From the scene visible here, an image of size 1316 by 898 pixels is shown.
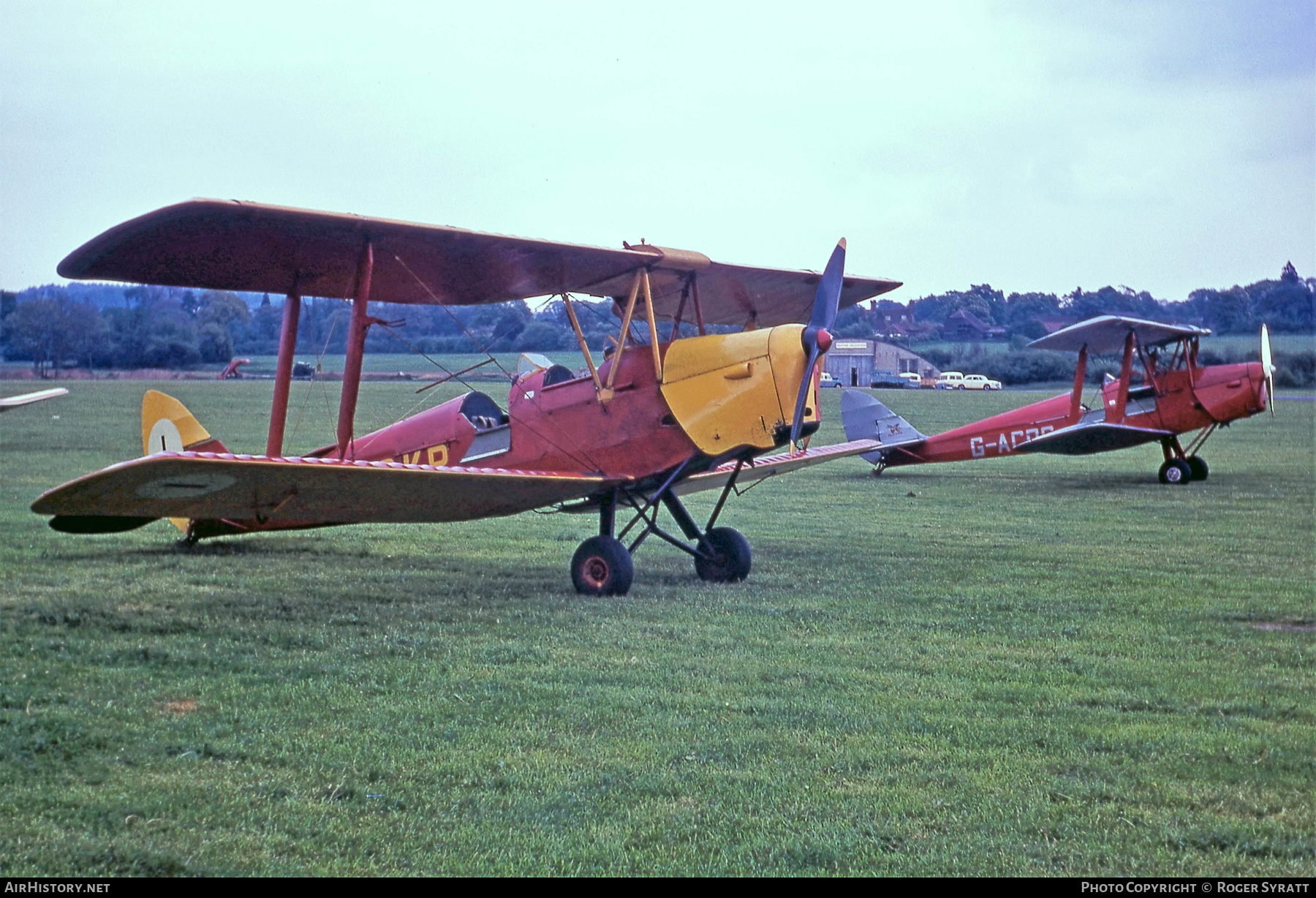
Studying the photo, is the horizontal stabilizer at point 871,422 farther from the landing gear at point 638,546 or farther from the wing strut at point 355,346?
the wing strut at point 355,346

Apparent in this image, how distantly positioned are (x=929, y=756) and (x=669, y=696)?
127 cm

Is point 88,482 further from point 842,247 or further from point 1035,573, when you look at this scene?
point 1035,573

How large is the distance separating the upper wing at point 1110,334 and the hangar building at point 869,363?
36.0 ft

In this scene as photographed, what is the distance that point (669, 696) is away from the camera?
5004mm

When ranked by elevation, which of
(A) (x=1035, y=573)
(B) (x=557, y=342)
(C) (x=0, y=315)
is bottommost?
(A) (x=1035, y=573)

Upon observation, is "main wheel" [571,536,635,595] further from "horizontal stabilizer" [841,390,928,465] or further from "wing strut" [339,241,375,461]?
"horizontal stabilizer" [841,390,928,465]

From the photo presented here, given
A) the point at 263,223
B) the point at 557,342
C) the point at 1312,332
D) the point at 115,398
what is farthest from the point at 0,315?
the point at 1312,332

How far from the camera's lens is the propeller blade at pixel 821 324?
747 cm

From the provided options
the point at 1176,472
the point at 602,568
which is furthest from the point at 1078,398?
the point at 602,568

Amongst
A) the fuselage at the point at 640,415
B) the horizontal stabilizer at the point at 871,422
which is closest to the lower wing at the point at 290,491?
the fuselage at the point at 640,415

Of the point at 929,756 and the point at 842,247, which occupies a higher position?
the point at 842,247

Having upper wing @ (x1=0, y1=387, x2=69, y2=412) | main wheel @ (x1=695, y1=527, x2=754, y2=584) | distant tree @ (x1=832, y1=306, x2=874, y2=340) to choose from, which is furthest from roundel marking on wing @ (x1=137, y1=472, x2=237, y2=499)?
distant tree @ (x1=832, y1=306, x2=874, y2=340)

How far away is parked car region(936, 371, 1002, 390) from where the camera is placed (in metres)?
37.4

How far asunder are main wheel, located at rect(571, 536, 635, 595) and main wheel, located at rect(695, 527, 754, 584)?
0.93m
